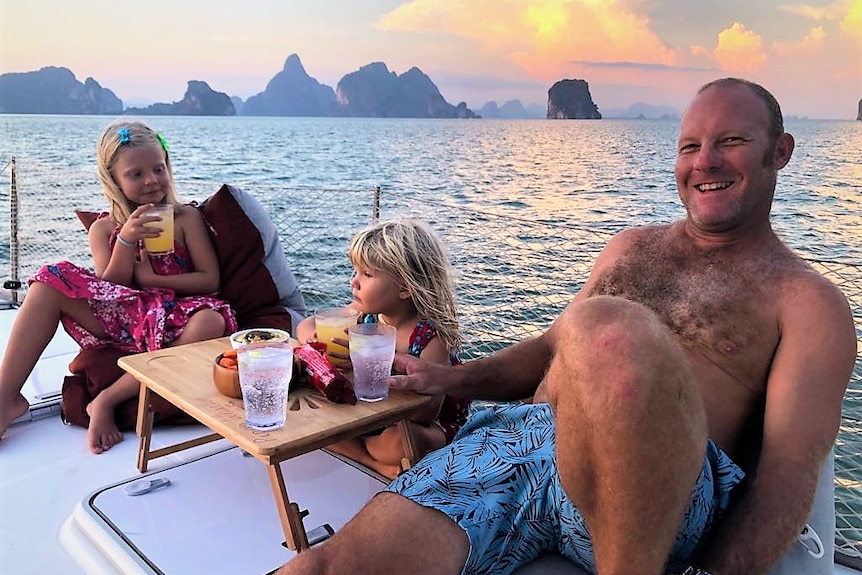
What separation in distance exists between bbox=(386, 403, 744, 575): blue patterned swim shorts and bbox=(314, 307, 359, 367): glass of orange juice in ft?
1.37

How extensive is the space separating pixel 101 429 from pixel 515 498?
58.3 inches

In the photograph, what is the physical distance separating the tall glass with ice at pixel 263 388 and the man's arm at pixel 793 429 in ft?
2.83

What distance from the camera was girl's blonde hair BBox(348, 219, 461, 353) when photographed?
203 cm

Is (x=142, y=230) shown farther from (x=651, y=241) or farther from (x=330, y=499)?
(x=651, y=241)

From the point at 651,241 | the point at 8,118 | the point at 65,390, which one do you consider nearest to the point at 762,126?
the point at 651,241

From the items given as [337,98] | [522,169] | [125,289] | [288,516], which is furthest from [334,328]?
[337,98]

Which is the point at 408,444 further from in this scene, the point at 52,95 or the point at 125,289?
the point at 52,95

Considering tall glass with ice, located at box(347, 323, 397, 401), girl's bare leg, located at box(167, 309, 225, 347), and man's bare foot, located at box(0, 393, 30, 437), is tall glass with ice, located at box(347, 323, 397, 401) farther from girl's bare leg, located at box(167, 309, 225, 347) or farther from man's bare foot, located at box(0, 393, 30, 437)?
man's bare foot, located at box(0, 393, 30, 437)

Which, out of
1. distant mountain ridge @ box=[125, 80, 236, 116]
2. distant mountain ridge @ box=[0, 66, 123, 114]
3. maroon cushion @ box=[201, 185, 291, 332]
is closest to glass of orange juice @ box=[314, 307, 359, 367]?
maroon cushion @ box=[201, 185, 291, 332]

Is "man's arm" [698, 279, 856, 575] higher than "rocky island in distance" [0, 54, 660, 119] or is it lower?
lower

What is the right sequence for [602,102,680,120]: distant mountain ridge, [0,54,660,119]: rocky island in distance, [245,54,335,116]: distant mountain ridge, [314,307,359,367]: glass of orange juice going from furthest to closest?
[245,54,335,116]: distant mountain ridge
[0,54,660,119]: rocky island in distance
[602,102,680,120]: distant mountain ridge
[314,307,359,367]: glass of orange juice

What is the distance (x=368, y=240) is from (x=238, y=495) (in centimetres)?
81

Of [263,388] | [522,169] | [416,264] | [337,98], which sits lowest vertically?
[522,169]

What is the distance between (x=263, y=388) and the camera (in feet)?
4.60
